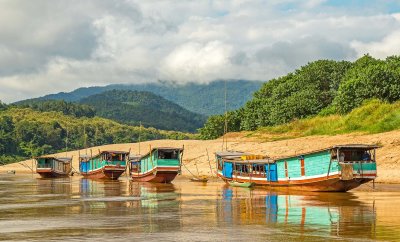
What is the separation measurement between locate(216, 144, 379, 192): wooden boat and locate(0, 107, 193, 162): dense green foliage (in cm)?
8801

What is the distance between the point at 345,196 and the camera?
Answer: 3691 cm

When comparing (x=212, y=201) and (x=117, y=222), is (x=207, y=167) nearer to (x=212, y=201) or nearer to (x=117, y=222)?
(x=212, y=201)

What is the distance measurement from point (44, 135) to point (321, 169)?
447ft

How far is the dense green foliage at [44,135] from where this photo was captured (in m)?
150

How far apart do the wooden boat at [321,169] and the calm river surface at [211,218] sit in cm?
112

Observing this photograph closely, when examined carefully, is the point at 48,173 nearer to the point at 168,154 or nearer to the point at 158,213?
the point at 168,154

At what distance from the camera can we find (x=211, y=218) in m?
25.8

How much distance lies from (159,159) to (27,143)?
4215 inches

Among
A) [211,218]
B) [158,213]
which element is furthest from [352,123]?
[211,218]

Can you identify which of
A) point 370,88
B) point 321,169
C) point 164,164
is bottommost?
point 321,169

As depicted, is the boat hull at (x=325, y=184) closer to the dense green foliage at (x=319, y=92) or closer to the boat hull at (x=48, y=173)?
the dense green foliage at (x=319, y=92)

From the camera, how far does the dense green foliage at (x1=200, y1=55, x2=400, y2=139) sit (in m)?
74.9

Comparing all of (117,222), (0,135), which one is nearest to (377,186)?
(117,222)

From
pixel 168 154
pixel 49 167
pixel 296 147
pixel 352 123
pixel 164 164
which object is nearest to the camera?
pixel 164 164
